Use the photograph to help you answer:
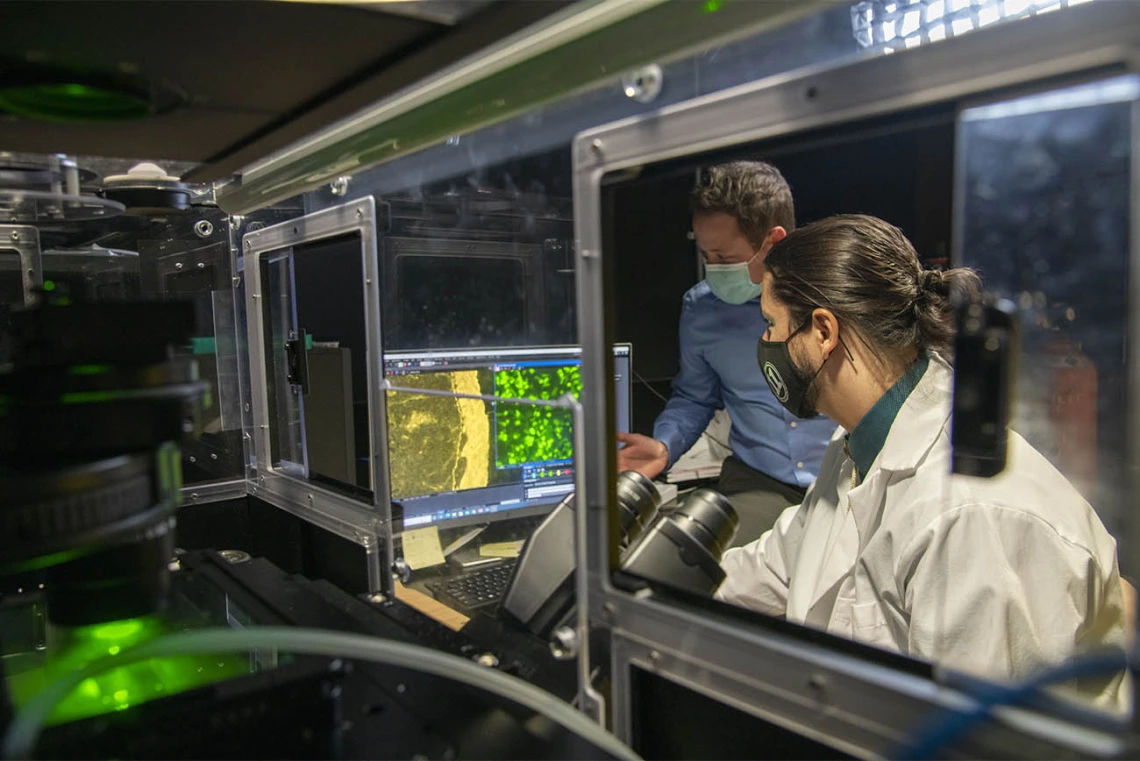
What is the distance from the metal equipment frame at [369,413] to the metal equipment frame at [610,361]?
58cm

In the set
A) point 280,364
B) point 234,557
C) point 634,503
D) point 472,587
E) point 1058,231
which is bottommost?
point 472,587

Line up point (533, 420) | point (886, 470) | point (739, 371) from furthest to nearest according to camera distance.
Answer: point (739, 371)
point (533, 420)
point (886, 470)

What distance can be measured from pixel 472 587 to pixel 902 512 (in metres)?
0.63

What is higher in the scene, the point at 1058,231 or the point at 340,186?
the point at 340,186

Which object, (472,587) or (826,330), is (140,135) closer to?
(472,587)

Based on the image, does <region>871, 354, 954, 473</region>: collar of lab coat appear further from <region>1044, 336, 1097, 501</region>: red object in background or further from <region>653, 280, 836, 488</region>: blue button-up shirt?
<region>653, 280, 836, 488</region>: blue button-up shirt

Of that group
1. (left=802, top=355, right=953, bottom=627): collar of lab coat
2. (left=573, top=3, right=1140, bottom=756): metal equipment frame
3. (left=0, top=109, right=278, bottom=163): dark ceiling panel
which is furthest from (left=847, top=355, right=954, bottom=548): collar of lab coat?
(left=0, top=109, right=278, bottom=163): dark ceiling panel

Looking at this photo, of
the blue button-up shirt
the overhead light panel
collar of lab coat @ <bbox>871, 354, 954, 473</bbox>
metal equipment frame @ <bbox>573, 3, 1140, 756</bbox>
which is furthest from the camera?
the blue button-up shirt

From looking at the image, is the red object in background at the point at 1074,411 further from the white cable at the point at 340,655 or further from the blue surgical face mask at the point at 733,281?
the blue surgical face mask at the point at 733,281

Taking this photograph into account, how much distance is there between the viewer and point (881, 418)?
128 centimetres

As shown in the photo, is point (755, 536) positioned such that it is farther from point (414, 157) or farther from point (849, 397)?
point (414, 157)

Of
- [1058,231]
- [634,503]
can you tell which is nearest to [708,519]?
[634,503]

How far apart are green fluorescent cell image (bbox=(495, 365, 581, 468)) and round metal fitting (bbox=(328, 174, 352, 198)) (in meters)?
0.46

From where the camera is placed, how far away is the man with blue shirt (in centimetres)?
197
